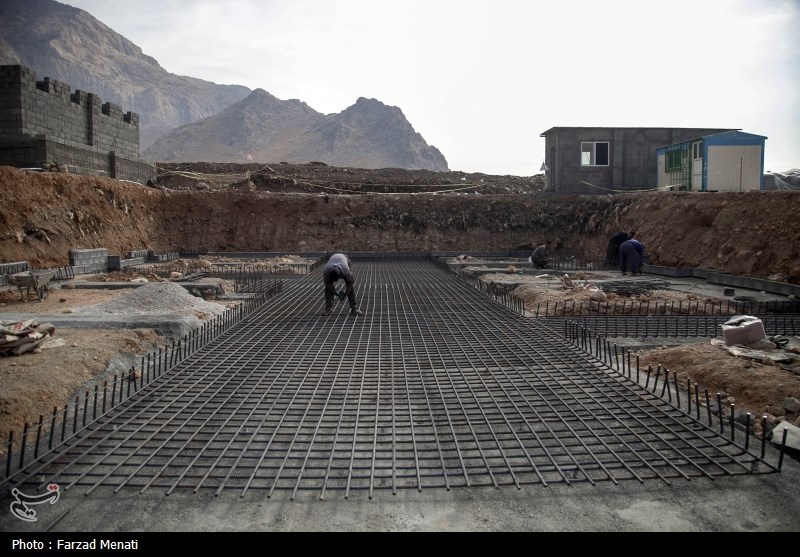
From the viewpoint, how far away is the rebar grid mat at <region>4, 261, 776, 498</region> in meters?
3.13

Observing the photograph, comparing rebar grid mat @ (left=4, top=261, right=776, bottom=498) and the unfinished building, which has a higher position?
the unfinished building

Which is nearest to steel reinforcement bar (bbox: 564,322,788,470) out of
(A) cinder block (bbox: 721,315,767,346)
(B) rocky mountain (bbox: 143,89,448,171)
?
(A) cinder block (bbox: 721,315,767,346)

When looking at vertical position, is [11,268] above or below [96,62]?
below

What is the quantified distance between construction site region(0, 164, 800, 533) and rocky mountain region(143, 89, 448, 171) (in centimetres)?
5703

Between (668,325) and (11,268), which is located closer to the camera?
(668,325)

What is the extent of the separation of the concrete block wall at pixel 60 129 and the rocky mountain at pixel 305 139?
1862 inches

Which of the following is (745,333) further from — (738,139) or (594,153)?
(594,153)

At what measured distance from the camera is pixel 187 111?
110 metres

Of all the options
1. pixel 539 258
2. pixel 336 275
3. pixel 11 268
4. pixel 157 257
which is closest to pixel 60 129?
pixel 157 257

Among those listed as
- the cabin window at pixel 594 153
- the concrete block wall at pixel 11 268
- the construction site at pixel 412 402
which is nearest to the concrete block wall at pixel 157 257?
the construction site at pixel 412 402

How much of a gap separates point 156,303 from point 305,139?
224 feet

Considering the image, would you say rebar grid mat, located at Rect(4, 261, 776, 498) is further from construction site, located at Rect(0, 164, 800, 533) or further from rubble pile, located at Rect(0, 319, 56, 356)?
rubble pile, located at Rect(0, 319, 56, 356)
